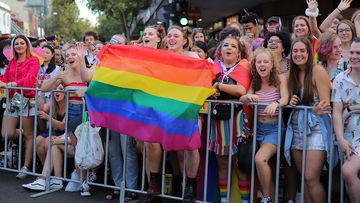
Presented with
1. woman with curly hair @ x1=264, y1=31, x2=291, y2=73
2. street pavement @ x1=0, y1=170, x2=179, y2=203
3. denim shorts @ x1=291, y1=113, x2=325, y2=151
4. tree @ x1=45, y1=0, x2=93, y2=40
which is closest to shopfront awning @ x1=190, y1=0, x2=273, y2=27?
woman with curly hair @ x1=264, y1=31, x2=291, y2=73

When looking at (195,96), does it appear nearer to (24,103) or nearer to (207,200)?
(207,200)

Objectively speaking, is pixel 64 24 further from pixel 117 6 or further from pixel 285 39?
pixel 285 39

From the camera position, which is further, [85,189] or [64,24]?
[64,24]

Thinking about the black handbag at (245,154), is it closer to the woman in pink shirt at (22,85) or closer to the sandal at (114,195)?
the sandal at (114,195)

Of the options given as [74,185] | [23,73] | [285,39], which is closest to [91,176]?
[74,185]

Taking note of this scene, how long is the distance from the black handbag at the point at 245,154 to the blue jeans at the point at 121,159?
1.47 m

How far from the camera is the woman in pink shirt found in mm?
7227

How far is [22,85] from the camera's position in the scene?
7352 mm

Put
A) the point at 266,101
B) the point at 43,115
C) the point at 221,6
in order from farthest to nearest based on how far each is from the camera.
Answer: the point at 221,6 → the point at 43,115 → the point at 266,101

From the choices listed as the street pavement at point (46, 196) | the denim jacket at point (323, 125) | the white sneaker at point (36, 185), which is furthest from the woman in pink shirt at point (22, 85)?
the denim jacket at point (323, 125)

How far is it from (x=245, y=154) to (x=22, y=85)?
3.61 metres

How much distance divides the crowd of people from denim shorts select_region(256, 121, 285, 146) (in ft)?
0.04

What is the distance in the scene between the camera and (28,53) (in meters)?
7.68

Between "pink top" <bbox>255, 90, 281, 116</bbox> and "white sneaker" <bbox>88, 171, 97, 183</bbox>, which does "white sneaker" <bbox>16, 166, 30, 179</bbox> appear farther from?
"pink top" <bbox>255, 90, 281, 116</bbox>
